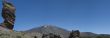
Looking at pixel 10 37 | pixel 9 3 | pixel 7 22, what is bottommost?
pixel 10 37

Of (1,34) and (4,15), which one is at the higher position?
(4,15)

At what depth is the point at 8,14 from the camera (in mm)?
38531

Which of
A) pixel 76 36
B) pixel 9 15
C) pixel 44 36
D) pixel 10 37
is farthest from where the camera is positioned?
pixel 76 36

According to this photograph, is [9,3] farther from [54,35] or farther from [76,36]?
[76,36]

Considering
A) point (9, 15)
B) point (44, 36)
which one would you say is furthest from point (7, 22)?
point (44, 36)

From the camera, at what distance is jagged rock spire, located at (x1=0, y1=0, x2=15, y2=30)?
38388 millimetres

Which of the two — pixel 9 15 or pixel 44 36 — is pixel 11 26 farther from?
pixel 44 36

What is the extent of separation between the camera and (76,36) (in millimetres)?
51906

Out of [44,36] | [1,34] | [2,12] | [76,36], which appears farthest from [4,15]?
[76,36]

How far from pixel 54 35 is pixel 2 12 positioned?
35.0 feet

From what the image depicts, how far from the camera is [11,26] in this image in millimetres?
39719

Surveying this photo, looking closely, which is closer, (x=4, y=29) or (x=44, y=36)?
(x=4, y=29)

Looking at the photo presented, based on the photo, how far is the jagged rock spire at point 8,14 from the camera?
38.4 meters

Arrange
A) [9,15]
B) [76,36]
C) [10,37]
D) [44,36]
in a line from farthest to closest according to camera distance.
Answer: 1. [76,36]
2. [44,36]
3. [9,15]
4. [10,37]
